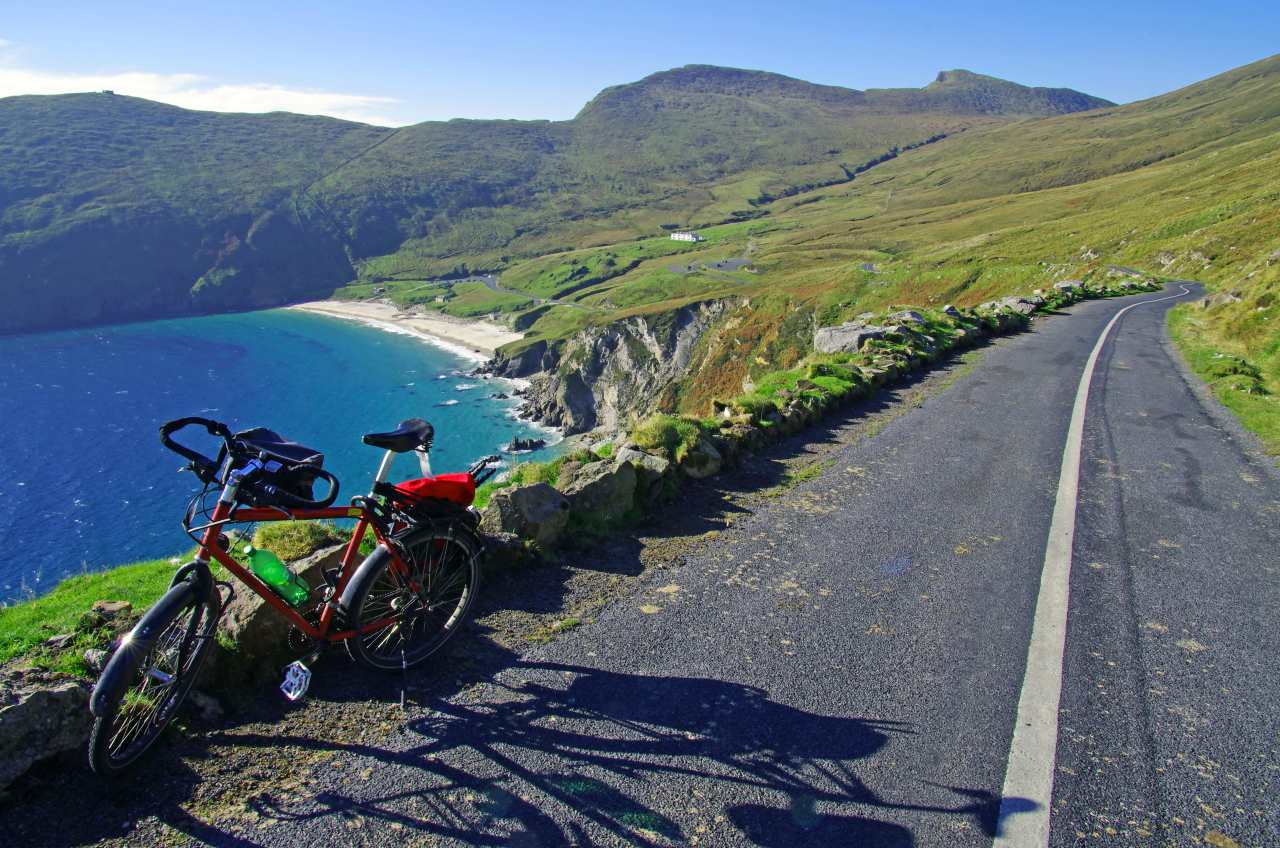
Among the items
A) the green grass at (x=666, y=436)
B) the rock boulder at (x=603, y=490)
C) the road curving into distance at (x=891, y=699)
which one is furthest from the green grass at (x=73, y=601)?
the green grass at (x=666, y=436)

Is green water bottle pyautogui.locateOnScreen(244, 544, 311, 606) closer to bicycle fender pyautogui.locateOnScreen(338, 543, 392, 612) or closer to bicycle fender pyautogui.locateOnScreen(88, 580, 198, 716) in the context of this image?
bicycle fender pyautogui.locateOnScreen(338, 543, 392, 612)

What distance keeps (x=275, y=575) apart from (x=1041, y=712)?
5657mm

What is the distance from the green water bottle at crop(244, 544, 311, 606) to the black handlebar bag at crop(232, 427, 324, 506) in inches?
17.4

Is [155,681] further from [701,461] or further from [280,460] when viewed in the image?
[701,461]

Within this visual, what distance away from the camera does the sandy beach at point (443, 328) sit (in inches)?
5792

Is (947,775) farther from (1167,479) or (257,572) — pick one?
(1167,479)

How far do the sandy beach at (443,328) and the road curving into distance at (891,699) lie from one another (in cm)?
13308

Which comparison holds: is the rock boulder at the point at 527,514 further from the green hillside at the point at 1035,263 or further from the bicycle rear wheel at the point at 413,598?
the green hillside at the point at 1035,263

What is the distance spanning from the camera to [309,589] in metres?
5.19

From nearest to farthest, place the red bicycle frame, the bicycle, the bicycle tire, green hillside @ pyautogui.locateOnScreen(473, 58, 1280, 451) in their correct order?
the bicycle tire → the bicycle → the red bicycle frame → green hillside @ pyautogui.locateOnScreen(473, 58, 1280, 451)

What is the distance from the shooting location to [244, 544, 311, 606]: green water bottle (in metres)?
4.75

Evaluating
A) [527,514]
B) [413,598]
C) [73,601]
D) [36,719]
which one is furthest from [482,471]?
[73,601]

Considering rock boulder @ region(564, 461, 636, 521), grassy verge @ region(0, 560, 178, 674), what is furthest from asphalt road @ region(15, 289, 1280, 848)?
grassy verge @ region(0, 560, 178, 674)

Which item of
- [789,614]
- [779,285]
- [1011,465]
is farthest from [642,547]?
[779,285]
